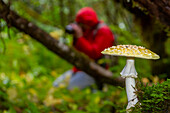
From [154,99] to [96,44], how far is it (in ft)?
11.3

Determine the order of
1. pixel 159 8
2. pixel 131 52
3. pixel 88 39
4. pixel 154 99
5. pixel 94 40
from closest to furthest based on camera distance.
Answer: pixel 131 52 → pixel 154 99 → pixel 159 8 → pixel 94 40 → pixel 88 39

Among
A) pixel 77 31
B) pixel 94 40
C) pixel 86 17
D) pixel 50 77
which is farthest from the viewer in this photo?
pixel 50 77

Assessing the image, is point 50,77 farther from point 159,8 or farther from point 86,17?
point 159,8

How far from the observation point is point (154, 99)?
1395 millimetres

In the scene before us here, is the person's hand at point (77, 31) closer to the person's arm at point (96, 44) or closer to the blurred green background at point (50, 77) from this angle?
the person's arm at point (96, 44)

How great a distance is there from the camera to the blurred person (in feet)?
15.1

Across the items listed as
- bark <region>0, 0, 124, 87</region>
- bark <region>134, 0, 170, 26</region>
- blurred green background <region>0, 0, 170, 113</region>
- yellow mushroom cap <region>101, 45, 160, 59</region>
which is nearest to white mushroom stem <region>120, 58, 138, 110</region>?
yellow mushroom cap <region>101, 45, 160, 59</region>

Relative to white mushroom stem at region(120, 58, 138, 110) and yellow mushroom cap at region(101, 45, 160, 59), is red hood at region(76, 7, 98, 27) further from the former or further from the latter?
yellow mushroom cap at region(101, 45, 160, 59)

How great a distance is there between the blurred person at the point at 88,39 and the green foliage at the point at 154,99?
2.89 metres

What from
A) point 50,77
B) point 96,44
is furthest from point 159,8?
point 50,77

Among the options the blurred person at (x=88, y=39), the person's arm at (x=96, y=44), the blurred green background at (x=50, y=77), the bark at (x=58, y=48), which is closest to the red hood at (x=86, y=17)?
the blurred person at (x=88, y=39)

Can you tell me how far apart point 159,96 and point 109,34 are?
3.68 meters

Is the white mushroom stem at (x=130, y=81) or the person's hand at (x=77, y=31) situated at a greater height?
the person's hand at (x=77, y=31)

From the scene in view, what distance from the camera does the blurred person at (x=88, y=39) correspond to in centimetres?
461
